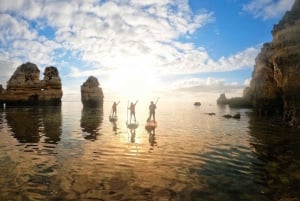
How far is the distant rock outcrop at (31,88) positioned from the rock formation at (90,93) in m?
7.28

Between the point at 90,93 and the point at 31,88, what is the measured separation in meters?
17.7

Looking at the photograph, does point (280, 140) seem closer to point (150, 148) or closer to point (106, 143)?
point (150, 148)

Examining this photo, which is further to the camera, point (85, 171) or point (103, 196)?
point (85, 171)

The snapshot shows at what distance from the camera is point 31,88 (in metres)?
82.5

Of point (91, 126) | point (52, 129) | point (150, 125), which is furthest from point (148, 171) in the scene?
point (91, 126)

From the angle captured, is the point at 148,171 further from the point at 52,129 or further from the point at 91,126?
the point at 91,126

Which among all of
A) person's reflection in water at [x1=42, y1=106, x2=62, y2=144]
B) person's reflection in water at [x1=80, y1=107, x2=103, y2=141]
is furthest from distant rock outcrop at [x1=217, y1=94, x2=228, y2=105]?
person's reflection in water at [x1=42, y1=106, x2=62, y2=144]

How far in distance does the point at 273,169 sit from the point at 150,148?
765 centimetres

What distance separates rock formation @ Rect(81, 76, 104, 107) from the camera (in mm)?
84875

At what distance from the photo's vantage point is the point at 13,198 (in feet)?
28.0

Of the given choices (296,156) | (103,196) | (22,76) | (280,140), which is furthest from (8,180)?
(22,76)

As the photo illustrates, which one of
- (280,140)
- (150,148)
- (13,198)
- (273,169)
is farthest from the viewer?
(280,140)

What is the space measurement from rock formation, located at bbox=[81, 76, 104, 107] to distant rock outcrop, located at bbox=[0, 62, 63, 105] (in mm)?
7284

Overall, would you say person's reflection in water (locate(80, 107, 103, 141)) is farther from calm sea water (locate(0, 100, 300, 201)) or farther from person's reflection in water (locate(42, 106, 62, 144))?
calm sea water (locate(0, 100, 300, 201))
